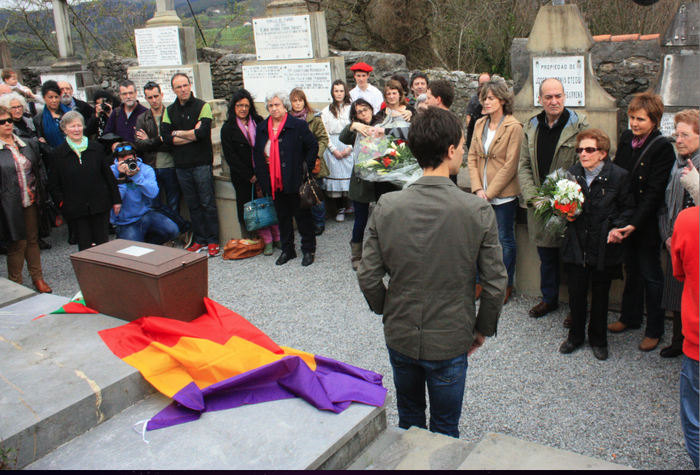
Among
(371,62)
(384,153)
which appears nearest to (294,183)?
(384,153)

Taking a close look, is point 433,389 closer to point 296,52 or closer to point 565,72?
point 565,72

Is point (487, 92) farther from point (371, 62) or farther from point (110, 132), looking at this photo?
point (371, 62)

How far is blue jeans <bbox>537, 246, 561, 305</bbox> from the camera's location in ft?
15.4

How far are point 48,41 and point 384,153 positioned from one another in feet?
57.3

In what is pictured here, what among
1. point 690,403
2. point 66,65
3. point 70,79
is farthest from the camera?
point 66,65

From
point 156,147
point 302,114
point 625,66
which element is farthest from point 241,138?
point 625,66

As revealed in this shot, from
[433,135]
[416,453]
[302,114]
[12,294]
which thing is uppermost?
[302,114]

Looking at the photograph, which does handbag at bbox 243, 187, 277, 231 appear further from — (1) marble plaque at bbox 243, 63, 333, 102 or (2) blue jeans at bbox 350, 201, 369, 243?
(1) marble plaque at bbox 243, 63, 333, 102

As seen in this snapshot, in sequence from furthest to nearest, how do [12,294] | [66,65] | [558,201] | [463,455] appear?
[66,65]
[12,294]
[558,201]
[463,455]

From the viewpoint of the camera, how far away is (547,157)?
4602 mm

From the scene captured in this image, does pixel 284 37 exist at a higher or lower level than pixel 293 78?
higher

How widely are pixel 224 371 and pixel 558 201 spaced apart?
2.45m

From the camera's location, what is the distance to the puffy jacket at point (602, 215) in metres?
3.96

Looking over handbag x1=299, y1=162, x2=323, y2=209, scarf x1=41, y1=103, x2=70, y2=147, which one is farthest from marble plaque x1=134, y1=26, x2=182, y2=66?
handbag x1=299, y1=162, x2=323, y2=209
